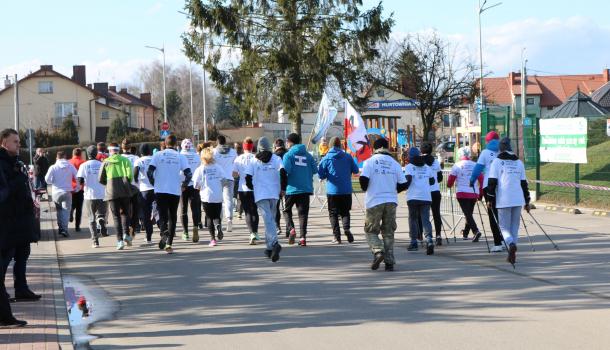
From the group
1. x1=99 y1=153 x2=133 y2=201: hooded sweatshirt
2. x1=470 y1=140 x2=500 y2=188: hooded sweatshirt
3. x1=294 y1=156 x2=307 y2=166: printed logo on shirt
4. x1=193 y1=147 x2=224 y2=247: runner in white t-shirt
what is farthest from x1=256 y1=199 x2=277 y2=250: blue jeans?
x1=470 y1=140 x2=500 y2=188: hooded sweatshirt

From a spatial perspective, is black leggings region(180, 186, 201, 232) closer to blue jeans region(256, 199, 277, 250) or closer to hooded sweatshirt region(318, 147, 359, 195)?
hooded sweatshirt region(318, 147, 359, 195)

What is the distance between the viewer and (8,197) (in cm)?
899

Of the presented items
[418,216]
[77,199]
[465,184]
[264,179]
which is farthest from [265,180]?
[77,199]

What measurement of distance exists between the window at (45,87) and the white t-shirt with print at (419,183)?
8108cm

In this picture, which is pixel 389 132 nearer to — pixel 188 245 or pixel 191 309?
pixel 188 245

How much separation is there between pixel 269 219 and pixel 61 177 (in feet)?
23.8

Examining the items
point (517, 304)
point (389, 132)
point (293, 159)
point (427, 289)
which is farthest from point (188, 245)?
point (389, 132)

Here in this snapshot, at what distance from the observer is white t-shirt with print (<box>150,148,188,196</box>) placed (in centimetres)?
1458

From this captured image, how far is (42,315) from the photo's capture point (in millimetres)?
9062

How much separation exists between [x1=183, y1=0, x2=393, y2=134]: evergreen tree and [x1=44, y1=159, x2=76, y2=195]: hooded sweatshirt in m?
19.3

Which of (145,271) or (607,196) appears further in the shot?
(607,196)

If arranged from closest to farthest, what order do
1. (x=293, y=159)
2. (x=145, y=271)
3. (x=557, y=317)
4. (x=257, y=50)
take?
(x=557, y=317) < (x=145, y=271) < (x=293, y=159) < (x=257, y=50)

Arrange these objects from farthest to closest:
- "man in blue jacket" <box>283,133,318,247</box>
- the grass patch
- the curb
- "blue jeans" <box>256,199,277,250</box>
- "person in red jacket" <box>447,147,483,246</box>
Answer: the grass patch → the curb → "man in blue jacket" <box>283,133,318,247</box> → "person in red jacket" <box>447,147,483,246</box> → "blue jeans" <box>256,199,277,250</box>

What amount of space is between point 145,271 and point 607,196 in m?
12.7
